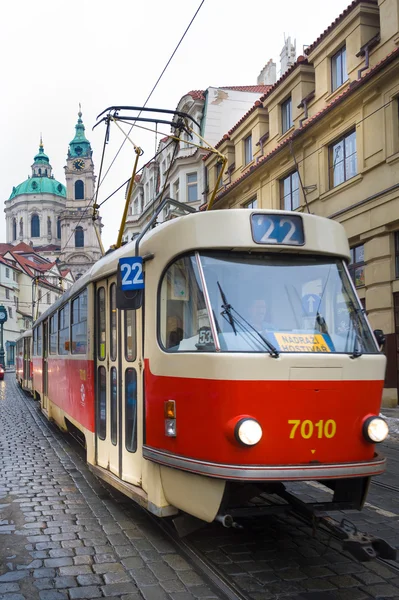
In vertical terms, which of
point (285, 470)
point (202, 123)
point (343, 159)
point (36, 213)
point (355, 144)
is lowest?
point (285, 470)

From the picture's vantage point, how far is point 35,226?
135m

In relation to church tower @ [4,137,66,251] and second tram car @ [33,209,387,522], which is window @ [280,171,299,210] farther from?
church tower @ [4,137,66,251]

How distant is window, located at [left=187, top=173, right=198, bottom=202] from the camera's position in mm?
32875

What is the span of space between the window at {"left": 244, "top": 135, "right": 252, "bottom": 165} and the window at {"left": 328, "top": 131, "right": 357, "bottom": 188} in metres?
6.62

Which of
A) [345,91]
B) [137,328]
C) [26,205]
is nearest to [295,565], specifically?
[137,328]

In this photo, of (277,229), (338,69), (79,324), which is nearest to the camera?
(277,229)

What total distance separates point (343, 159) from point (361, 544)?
15.5 metres

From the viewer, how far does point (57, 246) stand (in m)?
130

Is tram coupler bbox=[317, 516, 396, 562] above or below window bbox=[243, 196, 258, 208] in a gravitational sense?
below

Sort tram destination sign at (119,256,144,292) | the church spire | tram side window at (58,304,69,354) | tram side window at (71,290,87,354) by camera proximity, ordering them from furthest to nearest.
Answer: the church spire < tram side window at (58,304,69,354) < tram side window at (71,290,87,354) < tram destination sign at (119,256,144,292)

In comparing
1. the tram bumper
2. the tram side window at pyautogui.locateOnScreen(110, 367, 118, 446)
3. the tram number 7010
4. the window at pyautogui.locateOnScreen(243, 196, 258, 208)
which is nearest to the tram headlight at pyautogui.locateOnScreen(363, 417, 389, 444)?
the tram bumper

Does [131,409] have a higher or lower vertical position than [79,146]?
lower

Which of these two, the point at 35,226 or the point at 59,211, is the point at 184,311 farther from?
the point at 59,211

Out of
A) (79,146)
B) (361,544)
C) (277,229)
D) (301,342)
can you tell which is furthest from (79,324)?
(79,146)
